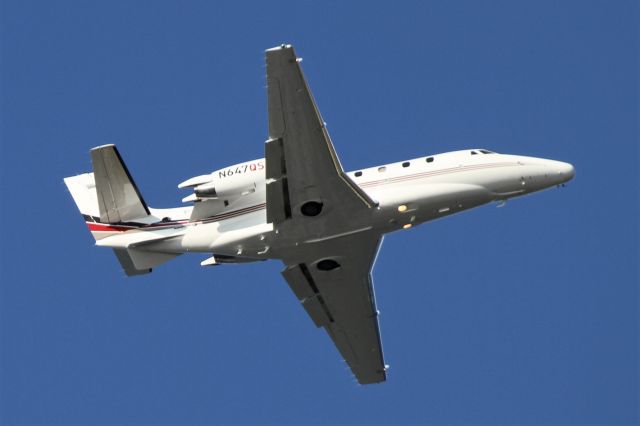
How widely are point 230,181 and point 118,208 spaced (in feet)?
15.5

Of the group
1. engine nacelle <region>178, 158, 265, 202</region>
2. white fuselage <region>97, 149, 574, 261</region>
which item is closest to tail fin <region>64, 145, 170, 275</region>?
white fuselage <region>97, 149, 574, 261</region>

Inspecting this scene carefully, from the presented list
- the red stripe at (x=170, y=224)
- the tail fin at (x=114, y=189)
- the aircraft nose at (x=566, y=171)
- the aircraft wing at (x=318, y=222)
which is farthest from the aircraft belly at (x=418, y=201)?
the tail fin at (x=114, y=189)

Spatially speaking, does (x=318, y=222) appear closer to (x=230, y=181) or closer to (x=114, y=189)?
(x=230, y=181)

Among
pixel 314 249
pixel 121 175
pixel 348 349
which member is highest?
pixel 121 175

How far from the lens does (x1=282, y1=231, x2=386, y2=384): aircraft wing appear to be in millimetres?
41469

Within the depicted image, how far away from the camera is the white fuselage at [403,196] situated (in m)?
40.0

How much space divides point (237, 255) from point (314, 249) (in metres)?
2.70

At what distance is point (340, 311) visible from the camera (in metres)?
45.3

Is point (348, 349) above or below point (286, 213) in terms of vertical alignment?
below

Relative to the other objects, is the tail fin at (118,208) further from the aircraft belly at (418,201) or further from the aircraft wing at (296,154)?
the aircraft belly at (418,201)

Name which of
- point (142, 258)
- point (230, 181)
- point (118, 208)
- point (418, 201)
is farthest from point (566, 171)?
point (118, 208)

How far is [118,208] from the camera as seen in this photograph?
139 ft

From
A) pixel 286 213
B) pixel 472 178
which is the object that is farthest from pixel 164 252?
pixel 472 178

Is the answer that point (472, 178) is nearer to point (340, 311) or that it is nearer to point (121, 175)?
point (340, 311)
